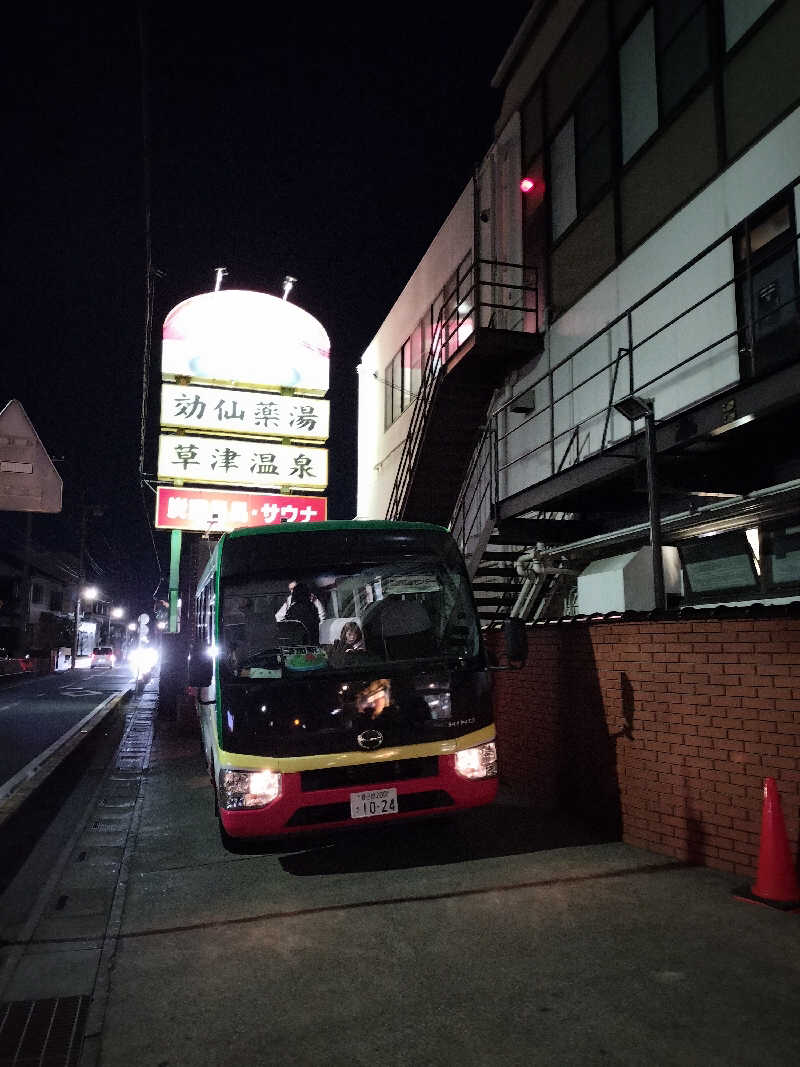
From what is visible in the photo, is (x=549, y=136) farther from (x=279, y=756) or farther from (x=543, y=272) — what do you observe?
(x=279, y=756)

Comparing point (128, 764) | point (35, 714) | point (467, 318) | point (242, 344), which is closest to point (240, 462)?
point (242, 344)

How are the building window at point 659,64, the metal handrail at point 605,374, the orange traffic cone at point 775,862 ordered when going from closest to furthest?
the orange traffic cone at point 775,862 → the metal handrail at point 605,374 → the building window at point 659,64

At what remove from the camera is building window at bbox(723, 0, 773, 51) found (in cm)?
862

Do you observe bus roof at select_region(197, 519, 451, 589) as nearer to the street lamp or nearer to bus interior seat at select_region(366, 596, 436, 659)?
bus interior seat at select_region(366, 596, 436, 659)

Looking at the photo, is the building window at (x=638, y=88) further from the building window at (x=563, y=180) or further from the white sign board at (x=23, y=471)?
the white sign board at (x=23, y=471)

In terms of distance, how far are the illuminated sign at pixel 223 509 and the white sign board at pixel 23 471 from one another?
35.4ft

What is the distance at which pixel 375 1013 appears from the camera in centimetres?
339

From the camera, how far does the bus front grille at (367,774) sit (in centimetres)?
509

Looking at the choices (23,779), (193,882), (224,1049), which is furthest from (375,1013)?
(23,779)

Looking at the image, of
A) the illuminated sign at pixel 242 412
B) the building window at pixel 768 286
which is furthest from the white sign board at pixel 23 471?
the illuminated sign at pixel 242 412

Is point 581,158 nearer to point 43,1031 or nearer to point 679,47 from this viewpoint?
point 679,47

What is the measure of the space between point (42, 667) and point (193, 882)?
129 ft

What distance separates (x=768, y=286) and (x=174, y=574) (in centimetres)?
1549

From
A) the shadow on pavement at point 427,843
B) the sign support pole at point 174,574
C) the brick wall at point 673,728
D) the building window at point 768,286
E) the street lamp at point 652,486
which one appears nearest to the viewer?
the brick wall at point 673,728
